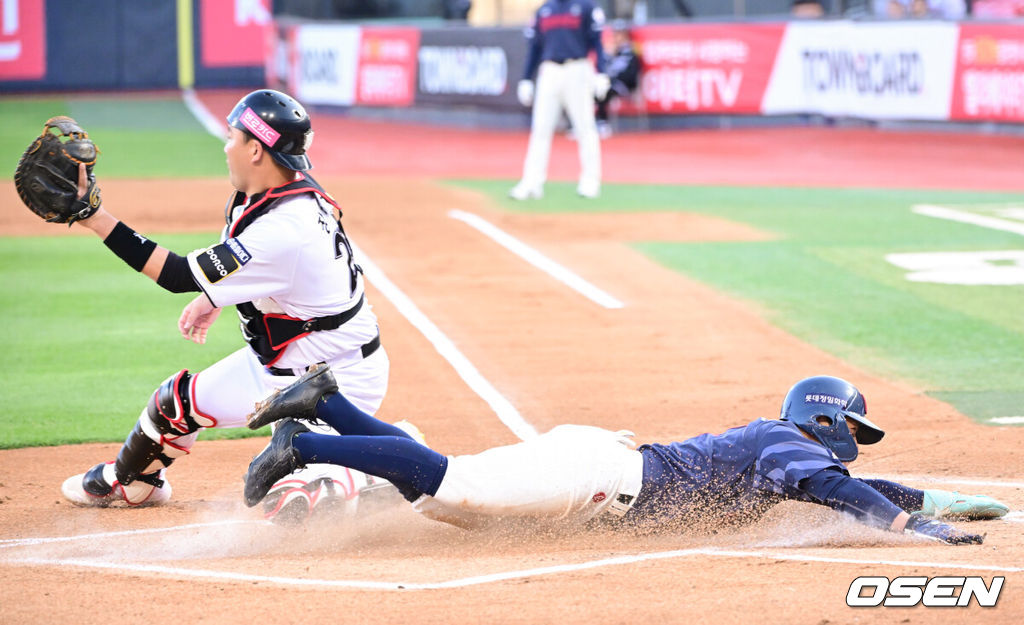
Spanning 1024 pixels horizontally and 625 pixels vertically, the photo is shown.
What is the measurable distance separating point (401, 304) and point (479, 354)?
5.40 feet

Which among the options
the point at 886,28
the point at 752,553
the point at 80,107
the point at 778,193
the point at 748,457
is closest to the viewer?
the point at 752,553

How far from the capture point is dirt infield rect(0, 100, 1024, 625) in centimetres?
422

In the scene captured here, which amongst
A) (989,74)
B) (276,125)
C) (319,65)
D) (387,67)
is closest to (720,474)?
(276,125)

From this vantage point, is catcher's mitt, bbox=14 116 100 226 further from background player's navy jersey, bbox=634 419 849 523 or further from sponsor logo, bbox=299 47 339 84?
sponsor logo, bbox=299 47 339 84

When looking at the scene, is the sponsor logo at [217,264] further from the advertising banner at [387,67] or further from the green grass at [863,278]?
the advertising banner at [387,67]

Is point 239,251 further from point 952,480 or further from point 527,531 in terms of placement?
point 952,480

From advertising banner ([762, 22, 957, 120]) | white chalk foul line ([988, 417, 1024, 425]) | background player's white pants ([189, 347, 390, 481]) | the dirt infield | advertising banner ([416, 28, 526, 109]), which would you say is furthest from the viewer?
advertising banner ([416, 28, 526, 109])

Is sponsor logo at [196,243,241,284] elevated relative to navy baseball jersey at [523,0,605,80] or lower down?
lower down

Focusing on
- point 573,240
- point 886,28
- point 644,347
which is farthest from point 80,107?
point 644,347

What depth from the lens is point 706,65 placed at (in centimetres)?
2309

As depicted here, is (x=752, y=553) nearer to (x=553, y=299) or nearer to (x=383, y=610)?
(x=383, y=610)

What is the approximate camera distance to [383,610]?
4152 millimetres

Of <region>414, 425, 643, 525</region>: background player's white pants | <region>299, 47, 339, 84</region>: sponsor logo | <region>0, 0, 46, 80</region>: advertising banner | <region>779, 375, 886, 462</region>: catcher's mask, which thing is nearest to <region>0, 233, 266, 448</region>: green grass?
<region>414, 425, 643, 525</region>: background player's white pants

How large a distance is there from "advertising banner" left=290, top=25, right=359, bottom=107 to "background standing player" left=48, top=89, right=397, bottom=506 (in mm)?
23360
